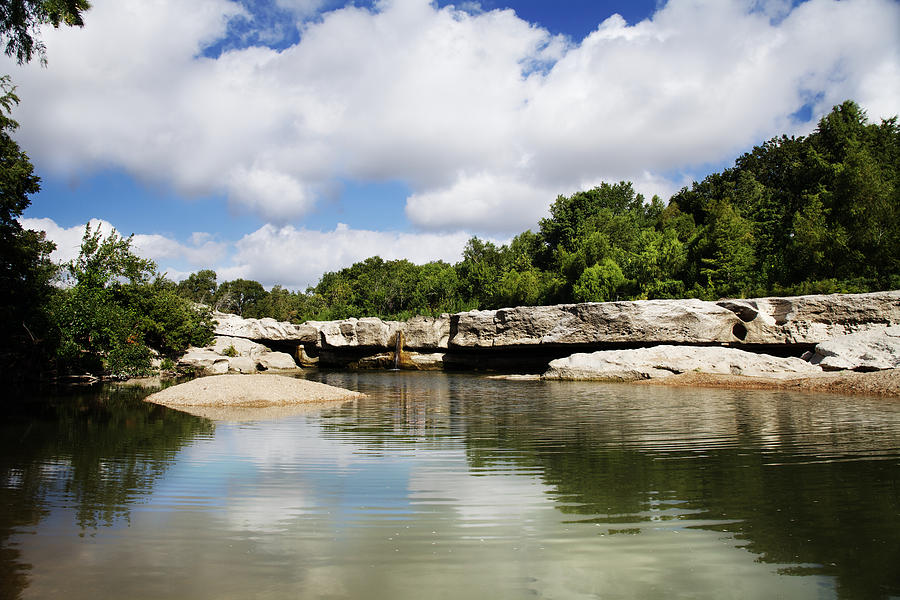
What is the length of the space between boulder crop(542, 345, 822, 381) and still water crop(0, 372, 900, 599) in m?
13.1

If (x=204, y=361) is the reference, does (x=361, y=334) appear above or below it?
above

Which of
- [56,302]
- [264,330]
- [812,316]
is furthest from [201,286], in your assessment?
[812,316]

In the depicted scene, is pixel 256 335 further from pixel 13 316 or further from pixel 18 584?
pixel 18 584

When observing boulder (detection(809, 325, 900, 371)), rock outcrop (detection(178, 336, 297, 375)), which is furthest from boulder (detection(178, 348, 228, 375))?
boulder (detection(809, 325, 900, 371))

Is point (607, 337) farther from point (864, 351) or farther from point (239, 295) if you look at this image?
point (239, 295)

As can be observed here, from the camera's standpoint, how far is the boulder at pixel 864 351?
801 inches

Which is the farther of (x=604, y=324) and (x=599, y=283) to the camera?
(x=599, y=283)

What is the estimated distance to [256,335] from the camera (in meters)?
43.6

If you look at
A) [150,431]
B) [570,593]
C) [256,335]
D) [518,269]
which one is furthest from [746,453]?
[518,269]

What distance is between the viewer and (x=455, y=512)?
5.39 metres

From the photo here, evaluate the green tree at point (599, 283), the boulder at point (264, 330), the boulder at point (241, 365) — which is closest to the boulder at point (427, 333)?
the boulder at point (264, 330)

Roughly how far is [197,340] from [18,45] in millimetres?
29287

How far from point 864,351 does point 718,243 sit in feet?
52.0

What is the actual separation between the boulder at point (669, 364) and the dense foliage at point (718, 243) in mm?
7680
